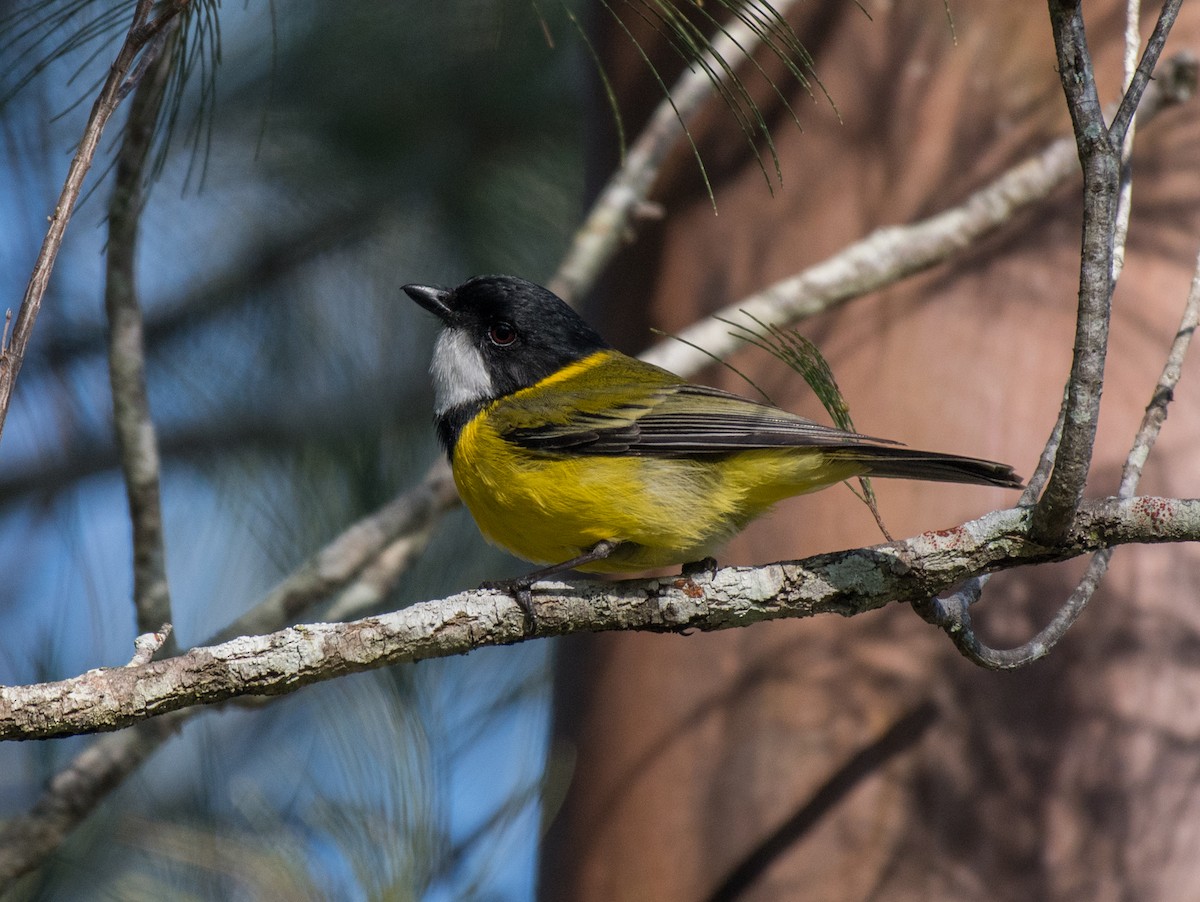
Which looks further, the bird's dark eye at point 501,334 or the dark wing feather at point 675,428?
the bird's dark eye at point 501,334

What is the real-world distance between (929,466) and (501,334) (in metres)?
1.80

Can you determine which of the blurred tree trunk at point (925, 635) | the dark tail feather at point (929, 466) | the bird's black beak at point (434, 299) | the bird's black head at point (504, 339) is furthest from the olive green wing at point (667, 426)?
the blurred tree trunk at point (925, 635)

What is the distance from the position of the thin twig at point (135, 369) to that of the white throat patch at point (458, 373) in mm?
982

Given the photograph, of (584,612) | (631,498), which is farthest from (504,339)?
(584,612)

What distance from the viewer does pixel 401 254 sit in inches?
257

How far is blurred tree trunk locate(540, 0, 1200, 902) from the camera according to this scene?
4.04 m

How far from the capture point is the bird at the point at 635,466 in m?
3.08

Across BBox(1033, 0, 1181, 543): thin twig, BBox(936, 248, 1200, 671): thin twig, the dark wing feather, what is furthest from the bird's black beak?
BBox(1033, 0, 1181, 543): thin twig

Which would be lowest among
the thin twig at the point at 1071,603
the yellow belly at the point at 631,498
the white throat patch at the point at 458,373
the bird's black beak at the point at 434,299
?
the thin twig at the point at 1071,603

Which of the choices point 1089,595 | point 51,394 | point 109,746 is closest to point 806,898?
point 1089,595

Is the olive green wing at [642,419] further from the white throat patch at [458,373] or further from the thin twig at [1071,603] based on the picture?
the thin twig at [1071,603]

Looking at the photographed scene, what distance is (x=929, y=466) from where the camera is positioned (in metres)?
2.78

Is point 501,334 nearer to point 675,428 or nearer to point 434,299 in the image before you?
point 434,299

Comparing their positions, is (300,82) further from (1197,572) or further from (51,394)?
(1197,572)
